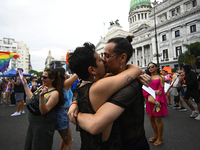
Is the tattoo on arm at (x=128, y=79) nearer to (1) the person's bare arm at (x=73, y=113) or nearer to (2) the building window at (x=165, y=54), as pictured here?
(1) the person's bare arm at (x=73, y=113)

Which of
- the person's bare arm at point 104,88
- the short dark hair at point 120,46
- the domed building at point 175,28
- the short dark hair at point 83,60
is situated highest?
the domed building at point 175,28

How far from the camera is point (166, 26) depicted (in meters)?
31.2

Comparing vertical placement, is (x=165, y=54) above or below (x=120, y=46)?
above

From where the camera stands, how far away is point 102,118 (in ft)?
2.87

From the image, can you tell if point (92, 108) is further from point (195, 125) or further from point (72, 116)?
point (195, 125)

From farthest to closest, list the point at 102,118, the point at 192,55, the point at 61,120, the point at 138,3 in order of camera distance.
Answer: the point at 138,3
the point at 192,55
the point at 61,120
the point at 102,118

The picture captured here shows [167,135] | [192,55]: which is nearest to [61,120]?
[167,135]

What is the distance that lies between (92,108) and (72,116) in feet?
0.78

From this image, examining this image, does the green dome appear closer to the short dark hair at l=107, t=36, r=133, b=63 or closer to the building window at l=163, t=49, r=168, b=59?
the building window at l=163, t=49, r=168, b=59

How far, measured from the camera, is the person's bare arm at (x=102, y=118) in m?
0.88

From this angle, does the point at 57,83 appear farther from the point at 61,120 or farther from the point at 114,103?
the point at 114,103

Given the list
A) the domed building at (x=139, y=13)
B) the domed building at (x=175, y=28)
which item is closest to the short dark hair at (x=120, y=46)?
the domed building at (x=175, y=28)

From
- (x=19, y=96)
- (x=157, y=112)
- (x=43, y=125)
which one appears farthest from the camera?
(x=19, y=96)

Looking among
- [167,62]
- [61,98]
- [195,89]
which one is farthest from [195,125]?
[167,62]
